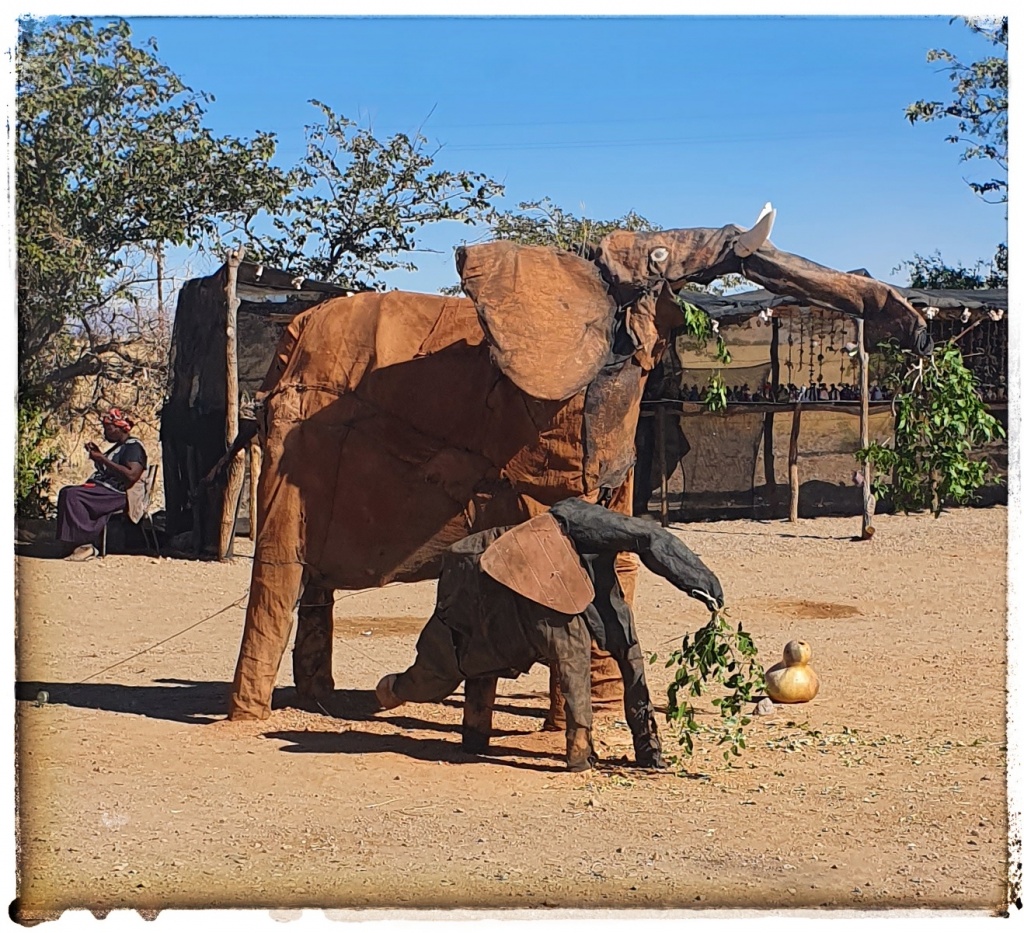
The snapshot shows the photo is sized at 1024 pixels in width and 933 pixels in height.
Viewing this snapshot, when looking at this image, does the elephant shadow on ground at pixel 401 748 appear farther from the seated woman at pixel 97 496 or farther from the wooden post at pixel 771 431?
the wooden post at pixel 771 431

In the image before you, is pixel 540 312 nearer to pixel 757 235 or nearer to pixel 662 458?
pixel 757 235

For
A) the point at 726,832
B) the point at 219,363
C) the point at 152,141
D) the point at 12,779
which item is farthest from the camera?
the point at 152,141

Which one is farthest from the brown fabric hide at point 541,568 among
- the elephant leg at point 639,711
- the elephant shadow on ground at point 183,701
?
the elephant shadow on ground at point 183,701

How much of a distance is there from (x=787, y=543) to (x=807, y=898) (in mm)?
11572

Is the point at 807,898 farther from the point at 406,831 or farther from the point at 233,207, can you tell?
the point at 233,207

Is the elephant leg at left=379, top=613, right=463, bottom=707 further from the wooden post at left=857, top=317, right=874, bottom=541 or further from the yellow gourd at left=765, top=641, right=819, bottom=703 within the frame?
the wooden post at left=857, top=317, right=874, bottom=541

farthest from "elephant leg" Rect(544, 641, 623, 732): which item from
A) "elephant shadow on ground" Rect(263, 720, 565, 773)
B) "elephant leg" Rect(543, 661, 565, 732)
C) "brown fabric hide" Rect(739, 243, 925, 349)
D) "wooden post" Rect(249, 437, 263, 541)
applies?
"wooden post" Rect(249, 437, 263, 541)

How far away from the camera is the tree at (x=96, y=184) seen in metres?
16.5

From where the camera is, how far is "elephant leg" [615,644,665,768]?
7.05 m

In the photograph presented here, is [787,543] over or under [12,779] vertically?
over

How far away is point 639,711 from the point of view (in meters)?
7.10

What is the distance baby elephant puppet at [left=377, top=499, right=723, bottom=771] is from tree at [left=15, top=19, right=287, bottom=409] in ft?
32.3

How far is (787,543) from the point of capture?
1669cm

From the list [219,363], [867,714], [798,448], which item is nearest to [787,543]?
[798,448]
